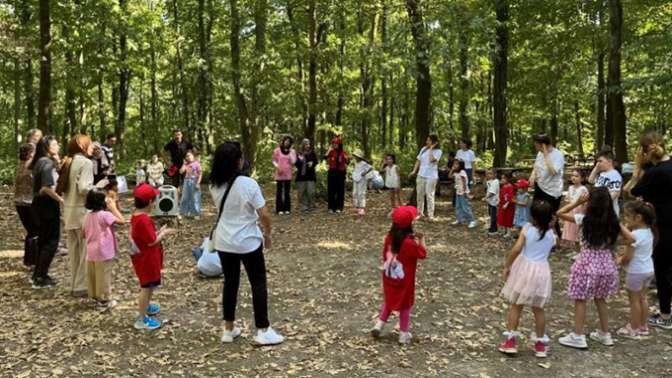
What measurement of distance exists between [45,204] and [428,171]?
7102 millimetres

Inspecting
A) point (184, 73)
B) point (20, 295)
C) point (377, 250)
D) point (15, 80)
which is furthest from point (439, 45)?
point (184, 73)

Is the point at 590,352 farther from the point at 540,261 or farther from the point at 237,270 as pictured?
the point at 237,270

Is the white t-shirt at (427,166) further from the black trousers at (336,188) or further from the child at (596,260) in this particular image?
the child at (596,260)

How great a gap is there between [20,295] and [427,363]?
16.6ft

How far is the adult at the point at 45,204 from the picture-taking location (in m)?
6.87

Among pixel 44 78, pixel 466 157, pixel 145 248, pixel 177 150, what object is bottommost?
pixel 145 248

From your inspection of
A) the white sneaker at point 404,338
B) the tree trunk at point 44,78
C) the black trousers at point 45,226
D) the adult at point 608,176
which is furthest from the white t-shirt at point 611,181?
the tree trunk at point 44,78

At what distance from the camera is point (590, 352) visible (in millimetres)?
5258

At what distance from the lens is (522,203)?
9945mm

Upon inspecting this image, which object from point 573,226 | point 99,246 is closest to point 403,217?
point 99,246

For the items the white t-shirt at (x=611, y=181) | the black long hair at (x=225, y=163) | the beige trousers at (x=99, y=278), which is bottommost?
the beige trousers at (x=99, y=278)

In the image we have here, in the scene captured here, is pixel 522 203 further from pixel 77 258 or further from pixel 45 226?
pixel 45 226

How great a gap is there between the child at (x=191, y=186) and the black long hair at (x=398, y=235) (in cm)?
765

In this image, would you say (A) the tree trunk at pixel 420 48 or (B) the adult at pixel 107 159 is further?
(A) the tree trunk at pixel 420 48
